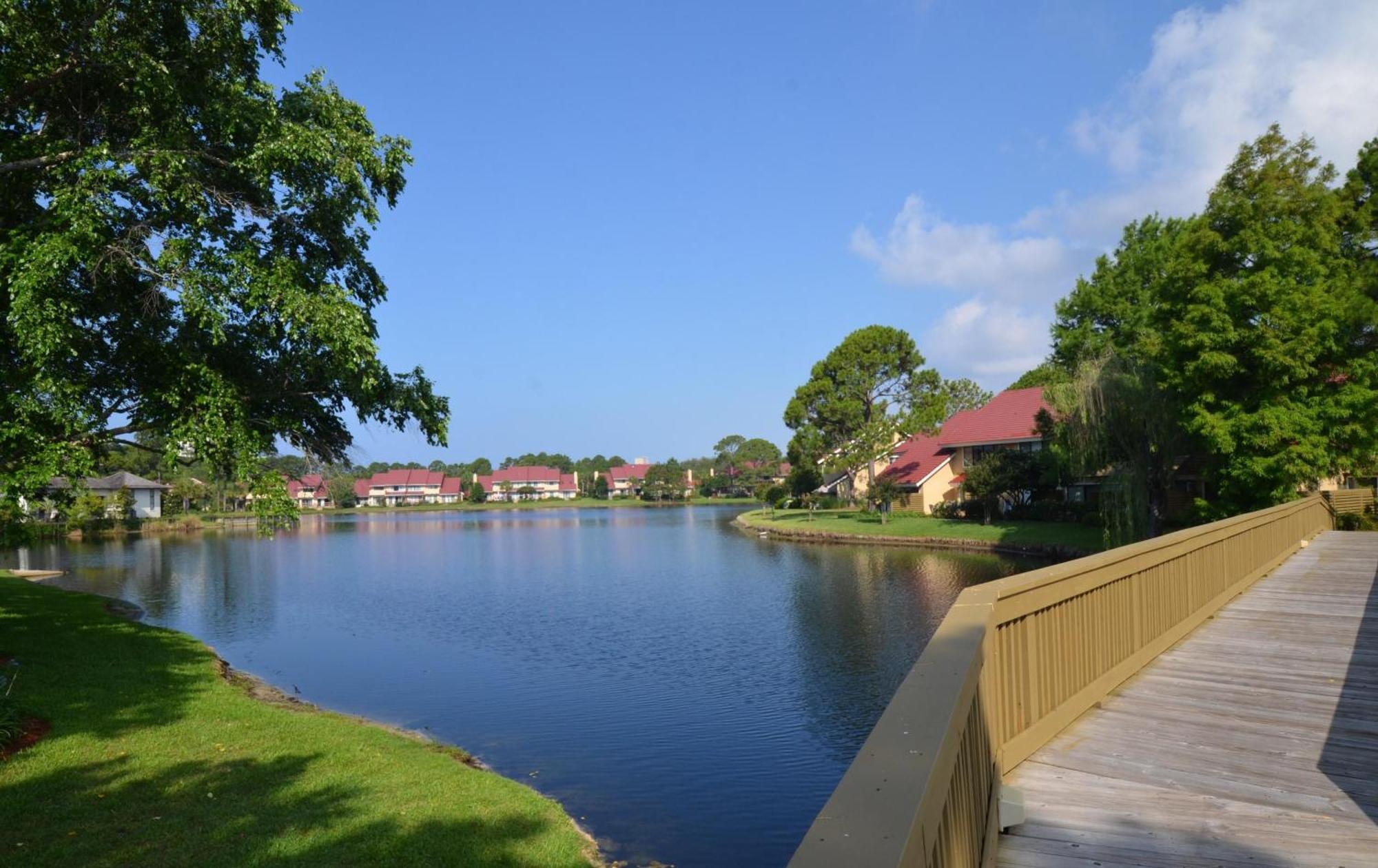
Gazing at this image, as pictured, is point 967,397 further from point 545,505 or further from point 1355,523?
point 545,505

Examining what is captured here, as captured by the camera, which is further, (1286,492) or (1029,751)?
(1286,492)

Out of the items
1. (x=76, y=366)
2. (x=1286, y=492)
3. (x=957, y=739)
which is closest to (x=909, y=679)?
(x=957, y=739)

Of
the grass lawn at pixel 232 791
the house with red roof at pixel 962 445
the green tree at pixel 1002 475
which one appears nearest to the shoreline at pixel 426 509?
the house with red roof at pixel 962 445

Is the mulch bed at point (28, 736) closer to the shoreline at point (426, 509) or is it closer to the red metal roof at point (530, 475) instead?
the shoreline at point (426, 509)

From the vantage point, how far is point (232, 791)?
8.55 metres

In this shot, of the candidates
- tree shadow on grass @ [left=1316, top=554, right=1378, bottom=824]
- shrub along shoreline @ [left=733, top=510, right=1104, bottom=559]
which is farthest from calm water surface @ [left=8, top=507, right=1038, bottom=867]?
tree shadow on grass @ [left=1316, top=554, right=1378, bottom=824]

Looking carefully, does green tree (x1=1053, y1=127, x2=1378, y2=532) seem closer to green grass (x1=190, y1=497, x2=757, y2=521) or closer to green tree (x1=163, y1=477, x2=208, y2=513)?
green tree (x1=163, y1=477, x2=208, y2=513)

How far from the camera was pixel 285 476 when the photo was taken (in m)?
12.9

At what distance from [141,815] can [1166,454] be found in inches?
1289

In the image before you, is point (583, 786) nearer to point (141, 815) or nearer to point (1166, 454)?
point (141, 815)

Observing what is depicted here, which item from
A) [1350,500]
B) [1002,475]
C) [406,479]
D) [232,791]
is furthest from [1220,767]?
[406,479]

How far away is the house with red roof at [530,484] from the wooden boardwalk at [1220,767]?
153 m

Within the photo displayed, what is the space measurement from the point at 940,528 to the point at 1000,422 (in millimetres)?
9407

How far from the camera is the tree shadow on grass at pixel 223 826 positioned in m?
6.95
